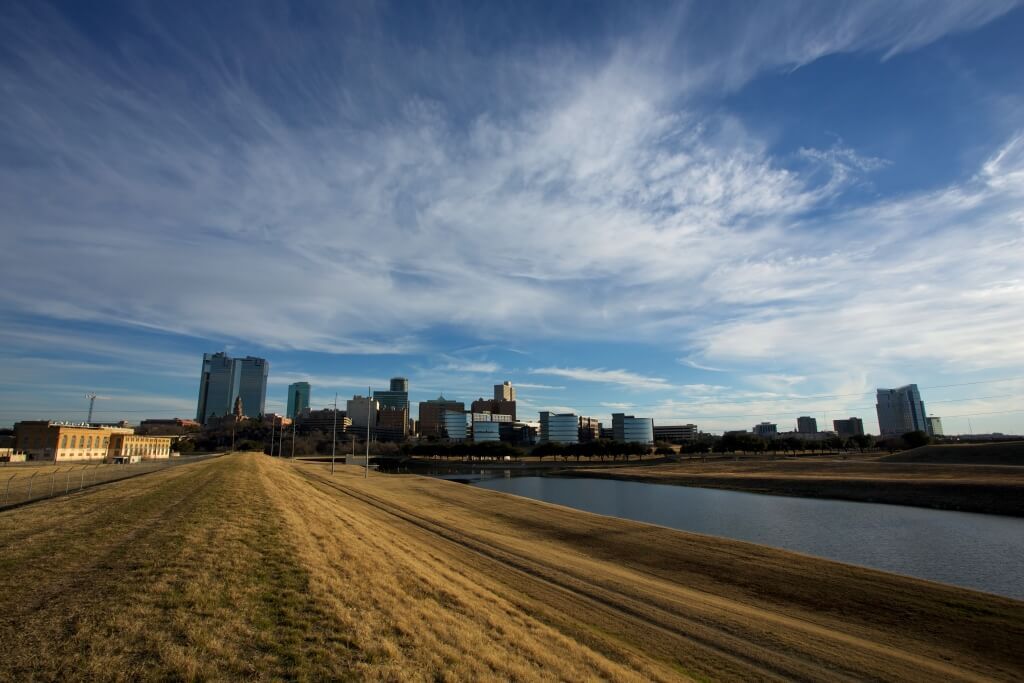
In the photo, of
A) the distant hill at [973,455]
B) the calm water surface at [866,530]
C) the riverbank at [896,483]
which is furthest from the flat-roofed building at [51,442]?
the distant hill at [973,455]

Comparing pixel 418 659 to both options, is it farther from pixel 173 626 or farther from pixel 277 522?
pixel 277 522

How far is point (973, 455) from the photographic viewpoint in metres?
86.3

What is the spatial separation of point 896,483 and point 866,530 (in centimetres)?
2831

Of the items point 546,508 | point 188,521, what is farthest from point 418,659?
point 546,508

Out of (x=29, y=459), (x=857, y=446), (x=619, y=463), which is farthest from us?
(x=857, y=446)

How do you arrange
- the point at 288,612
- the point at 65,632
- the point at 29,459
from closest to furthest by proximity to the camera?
the point at 65,632
the point at 288,612
the point at 29,459

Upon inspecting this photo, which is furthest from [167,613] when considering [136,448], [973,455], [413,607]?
[136,448]

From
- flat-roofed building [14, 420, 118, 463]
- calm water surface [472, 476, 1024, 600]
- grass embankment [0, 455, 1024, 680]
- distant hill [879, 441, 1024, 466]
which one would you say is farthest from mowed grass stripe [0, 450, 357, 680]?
flat-roofed building [14, 420, 118, 463]

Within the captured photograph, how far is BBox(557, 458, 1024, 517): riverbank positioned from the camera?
50125 millimetres

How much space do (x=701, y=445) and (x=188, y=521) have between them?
601ft

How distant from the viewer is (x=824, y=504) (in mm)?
57000

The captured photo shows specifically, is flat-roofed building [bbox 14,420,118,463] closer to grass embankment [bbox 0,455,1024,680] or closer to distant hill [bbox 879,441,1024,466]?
grass embankment [bbox 0,455,1024,680]

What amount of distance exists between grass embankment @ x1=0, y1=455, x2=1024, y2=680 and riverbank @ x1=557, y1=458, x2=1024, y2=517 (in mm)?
37287

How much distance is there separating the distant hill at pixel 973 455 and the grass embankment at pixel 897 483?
8.00 metres
